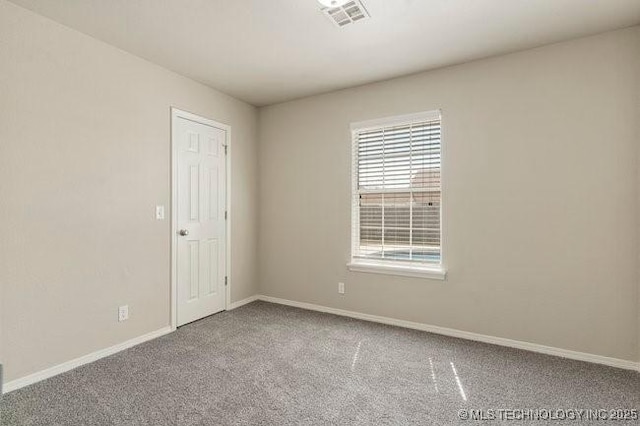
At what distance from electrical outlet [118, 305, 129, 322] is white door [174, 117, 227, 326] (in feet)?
1.73

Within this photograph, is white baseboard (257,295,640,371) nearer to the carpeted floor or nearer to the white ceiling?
the carpeted floor

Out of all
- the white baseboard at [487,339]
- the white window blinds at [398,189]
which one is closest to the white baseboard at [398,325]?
the white baseboard at [487,339]

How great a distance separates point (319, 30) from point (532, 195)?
223cm

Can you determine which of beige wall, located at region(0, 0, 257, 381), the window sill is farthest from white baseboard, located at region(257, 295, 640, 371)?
beige wall, located at region(0, 0, 257, 381)

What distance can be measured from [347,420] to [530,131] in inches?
105

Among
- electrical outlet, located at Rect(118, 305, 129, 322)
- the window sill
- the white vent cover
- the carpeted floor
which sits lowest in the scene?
the carpeted floor

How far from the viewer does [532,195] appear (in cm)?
284

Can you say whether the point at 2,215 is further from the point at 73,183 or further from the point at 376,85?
the point at 376,85

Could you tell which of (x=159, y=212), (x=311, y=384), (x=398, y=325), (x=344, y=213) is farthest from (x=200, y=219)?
(x=398, y=325)

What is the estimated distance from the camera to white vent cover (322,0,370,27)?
2266 mm

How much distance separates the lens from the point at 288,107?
4.23 metres

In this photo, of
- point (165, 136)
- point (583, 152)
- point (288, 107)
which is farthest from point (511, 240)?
point (165, 136)

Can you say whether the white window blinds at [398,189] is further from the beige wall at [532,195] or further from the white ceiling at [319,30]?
the white ceiling at [319,30]

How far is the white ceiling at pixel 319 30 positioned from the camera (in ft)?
7.49
